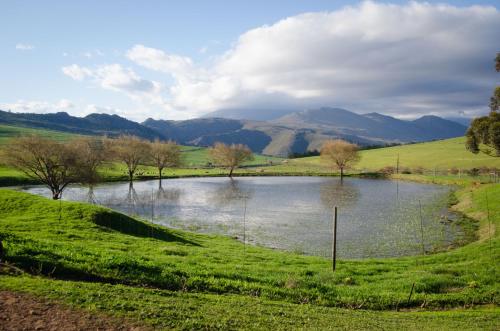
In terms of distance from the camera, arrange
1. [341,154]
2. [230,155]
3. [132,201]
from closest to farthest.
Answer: [132,201] < [341,154] < [230,155]

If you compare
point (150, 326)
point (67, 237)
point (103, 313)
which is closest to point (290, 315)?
point (150, 326)

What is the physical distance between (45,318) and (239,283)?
1018 centimetres

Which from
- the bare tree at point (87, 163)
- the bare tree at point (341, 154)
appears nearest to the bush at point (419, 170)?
the bare tree at point (341, 154)

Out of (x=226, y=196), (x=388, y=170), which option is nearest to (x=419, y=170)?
(x=388, y=170)

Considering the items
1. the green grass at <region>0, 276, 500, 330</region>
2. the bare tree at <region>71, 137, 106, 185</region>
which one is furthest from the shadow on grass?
the bare tree at <region>71, 137, 106, 185</region>

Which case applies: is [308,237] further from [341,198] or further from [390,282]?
[341,198]

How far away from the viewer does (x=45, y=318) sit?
38.2 ft

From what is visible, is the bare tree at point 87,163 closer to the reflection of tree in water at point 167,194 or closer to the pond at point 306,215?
the pond at point 306,215

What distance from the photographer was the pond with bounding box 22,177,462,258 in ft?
134

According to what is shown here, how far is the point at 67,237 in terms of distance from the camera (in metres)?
27.2

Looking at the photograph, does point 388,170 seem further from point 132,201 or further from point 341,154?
point 132,201

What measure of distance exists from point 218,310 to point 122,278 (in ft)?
18.7

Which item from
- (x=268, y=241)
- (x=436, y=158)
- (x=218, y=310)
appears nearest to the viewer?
(x=218, y=310)

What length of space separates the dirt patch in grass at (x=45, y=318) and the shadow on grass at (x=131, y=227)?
23.1m
